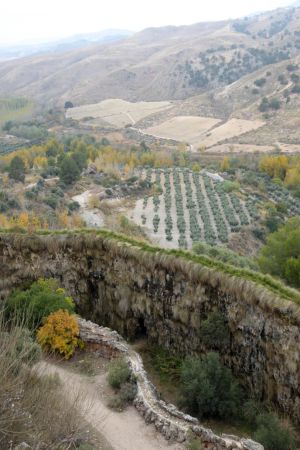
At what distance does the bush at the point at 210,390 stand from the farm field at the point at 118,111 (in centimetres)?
12016

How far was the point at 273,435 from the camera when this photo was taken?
42.0 feet

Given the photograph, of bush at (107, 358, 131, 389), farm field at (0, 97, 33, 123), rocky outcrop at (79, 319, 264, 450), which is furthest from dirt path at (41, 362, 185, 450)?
farm field at (0, 97, 33, 123)

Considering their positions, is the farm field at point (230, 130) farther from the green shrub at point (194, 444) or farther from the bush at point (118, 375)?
the green shrub at point (194, 444)

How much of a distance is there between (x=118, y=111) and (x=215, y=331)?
456ft

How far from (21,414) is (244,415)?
809cm

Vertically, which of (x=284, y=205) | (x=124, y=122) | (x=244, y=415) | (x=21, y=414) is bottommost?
(x=124, y=122)

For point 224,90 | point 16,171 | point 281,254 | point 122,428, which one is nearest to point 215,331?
point 122,428

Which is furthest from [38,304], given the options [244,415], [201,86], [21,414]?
[201,86]

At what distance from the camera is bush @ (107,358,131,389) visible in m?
14.5

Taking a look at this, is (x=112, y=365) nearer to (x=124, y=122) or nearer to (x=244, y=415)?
(x=244, y=415)

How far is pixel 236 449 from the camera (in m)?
11.7

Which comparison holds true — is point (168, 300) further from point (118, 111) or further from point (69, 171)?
point (118, 111)

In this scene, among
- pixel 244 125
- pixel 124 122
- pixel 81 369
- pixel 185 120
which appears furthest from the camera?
pixel 124 122

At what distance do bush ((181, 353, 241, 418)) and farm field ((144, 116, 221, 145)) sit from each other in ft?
306
